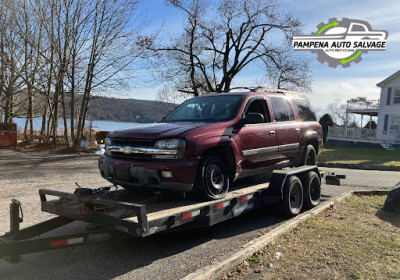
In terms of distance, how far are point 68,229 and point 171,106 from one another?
26.1m

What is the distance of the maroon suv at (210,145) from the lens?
4.38m

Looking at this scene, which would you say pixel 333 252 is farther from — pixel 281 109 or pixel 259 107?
pixel 281 109

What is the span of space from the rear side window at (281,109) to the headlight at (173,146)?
8.54ft

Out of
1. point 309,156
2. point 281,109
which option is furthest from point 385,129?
point 281,109

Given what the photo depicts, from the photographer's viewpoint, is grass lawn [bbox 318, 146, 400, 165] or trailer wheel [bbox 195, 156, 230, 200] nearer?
trailer wheel [bbox 195, 156, 230, 200]

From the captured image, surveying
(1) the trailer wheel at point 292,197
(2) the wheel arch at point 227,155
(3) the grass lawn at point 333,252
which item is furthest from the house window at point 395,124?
(2) the wheel arch at point 227,155

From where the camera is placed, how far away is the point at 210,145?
4660 mm

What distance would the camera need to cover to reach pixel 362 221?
18.8 ft

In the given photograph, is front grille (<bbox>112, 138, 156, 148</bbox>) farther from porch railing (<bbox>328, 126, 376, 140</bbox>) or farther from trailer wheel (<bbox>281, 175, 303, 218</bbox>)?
porch railing (<bbox>328, 126, 376, 140</bbox>)

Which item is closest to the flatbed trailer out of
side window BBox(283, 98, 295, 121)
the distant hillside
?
side window BBox(283, 98, 295, 121)

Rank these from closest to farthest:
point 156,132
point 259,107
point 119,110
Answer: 1. point 156,132
2. point 259,107
3. point 119,110

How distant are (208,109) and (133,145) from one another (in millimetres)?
1663

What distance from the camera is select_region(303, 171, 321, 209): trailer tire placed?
650 cm

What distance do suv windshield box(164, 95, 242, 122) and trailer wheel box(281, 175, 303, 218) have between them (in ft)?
5.47
